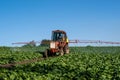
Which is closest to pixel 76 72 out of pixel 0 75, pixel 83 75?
pixel 83 75

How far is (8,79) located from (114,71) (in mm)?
5826

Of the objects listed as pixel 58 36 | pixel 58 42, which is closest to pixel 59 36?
pixel 58 36

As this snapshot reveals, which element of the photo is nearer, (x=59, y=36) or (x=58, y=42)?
(x=58, y=42)

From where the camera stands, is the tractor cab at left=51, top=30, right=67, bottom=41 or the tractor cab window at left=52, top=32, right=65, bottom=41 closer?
the tractor cab at left=51, top=30, right=67, bottom=41

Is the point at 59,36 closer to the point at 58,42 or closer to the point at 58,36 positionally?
the point at 58,36

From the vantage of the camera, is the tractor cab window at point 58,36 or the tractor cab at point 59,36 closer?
the tractor cab at point 59,36

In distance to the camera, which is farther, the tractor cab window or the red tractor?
the tractor cab window

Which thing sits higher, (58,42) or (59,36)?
(59,36)

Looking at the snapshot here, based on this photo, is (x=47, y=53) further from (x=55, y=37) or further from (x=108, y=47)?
(x=108, y=47)

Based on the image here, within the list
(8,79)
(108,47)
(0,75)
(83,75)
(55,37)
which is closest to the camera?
(8,79)

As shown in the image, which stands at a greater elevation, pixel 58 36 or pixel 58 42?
pixel 58 36

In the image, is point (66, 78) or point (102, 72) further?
point (102, 72)

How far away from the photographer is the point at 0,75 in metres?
15.0

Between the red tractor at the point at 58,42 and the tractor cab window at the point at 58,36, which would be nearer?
the red tractor at the point at 58,42
